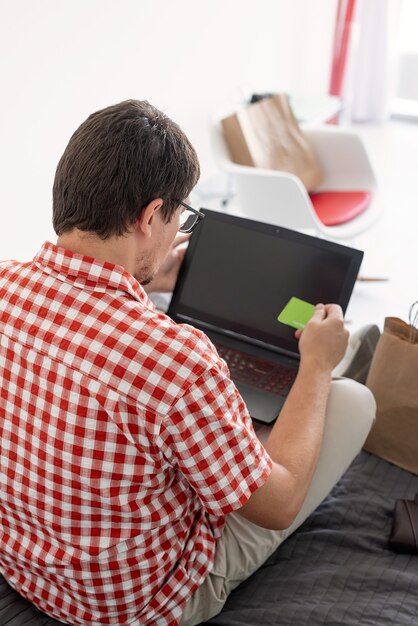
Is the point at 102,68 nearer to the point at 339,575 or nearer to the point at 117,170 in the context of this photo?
the point at 117,170

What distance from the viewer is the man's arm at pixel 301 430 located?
125cm

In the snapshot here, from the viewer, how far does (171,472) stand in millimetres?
1248

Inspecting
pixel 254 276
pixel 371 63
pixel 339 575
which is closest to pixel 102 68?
pixel 254 276

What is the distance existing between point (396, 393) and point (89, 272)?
0.90m

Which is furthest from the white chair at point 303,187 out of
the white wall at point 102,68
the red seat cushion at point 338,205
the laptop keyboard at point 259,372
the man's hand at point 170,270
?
the laptop keyboard at point 259,372

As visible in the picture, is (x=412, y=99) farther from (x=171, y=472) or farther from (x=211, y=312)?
(x=171, y=472)

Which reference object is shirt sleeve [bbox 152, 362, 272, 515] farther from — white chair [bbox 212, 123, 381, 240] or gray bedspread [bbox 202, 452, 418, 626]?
white chair [bbox 212, 123, 381, 240]

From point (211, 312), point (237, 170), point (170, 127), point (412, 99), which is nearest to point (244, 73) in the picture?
point (237, 170)

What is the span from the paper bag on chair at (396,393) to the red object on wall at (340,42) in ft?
13.3

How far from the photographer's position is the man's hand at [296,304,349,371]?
4.94 feet

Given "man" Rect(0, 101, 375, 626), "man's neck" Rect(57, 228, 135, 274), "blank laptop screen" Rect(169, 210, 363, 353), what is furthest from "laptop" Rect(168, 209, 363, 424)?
"man's neck" Rect(57, 228, 135, 274)

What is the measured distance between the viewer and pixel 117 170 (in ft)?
3.80

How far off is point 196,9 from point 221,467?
3.13 metres

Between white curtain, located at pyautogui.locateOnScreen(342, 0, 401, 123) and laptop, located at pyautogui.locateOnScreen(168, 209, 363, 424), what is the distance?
12.8ft
